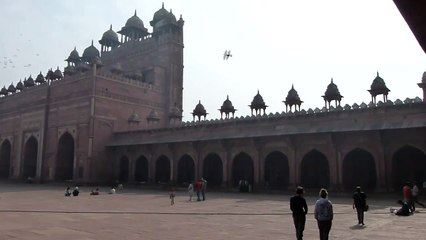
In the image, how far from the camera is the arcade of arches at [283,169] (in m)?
23.2

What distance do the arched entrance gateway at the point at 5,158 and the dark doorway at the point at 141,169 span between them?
73.6 feet

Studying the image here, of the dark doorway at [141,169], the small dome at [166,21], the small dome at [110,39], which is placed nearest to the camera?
the dark doorway at [141,169]

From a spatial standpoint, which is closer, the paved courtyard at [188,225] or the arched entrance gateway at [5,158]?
the paved courtyard at [188,225]

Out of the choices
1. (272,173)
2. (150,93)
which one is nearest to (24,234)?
(272,173)

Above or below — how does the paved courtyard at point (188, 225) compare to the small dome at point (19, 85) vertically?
below

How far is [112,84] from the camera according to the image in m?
41.0

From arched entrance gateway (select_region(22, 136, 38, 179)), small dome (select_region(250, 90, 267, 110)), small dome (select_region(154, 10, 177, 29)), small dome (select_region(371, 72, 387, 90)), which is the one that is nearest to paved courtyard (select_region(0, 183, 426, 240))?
small dome (select_region(371, 72, 387, 90))

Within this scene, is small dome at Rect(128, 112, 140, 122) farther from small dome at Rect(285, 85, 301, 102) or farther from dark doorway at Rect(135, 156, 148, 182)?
small dome at Rect(285, 85, 301, 102)

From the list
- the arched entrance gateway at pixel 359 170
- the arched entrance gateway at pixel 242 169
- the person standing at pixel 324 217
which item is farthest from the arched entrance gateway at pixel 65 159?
the person standing at pixel 324 217

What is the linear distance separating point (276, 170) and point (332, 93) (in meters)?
6.90

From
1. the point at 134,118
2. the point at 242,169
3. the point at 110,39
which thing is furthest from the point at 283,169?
the point at 110,39

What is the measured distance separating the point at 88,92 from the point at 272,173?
68.1ft

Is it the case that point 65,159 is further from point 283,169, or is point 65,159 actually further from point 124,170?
point 283,169

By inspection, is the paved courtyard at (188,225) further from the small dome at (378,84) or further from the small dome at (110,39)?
the small dome at (110,39)
